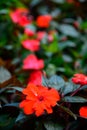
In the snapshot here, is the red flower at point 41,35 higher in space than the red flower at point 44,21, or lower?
lower

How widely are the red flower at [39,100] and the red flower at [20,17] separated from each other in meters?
1.36

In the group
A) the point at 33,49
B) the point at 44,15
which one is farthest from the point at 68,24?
the point at 33,49

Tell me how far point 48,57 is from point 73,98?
126cm

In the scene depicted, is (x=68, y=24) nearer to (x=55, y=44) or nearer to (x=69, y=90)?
(x=55, y=44)

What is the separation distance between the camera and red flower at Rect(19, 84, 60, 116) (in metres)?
1.62

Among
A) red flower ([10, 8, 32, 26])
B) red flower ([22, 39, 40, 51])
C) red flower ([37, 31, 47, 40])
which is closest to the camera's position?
red flower ([22, 39, 40, 51])

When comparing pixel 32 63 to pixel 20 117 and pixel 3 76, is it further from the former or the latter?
pixel 20 117

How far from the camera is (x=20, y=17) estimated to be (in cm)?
307

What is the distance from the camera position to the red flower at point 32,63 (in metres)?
2.71

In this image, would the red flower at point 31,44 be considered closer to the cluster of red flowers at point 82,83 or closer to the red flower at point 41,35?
the red flower at point 41,35

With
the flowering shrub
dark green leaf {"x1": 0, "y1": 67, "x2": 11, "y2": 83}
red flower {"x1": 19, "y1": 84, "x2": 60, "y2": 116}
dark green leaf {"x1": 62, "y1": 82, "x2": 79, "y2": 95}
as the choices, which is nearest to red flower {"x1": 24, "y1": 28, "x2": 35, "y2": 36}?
the flowering shrub

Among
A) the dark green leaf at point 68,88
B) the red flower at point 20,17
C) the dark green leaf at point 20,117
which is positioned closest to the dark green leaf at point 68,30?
the red flower at point 20,17

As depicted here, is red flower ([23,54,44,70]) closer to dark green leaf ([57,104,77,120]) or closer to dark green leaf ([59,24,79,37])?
dark green leaf ([59,24,79,37])

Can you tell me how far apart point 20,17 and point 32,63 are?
1.63 feet
